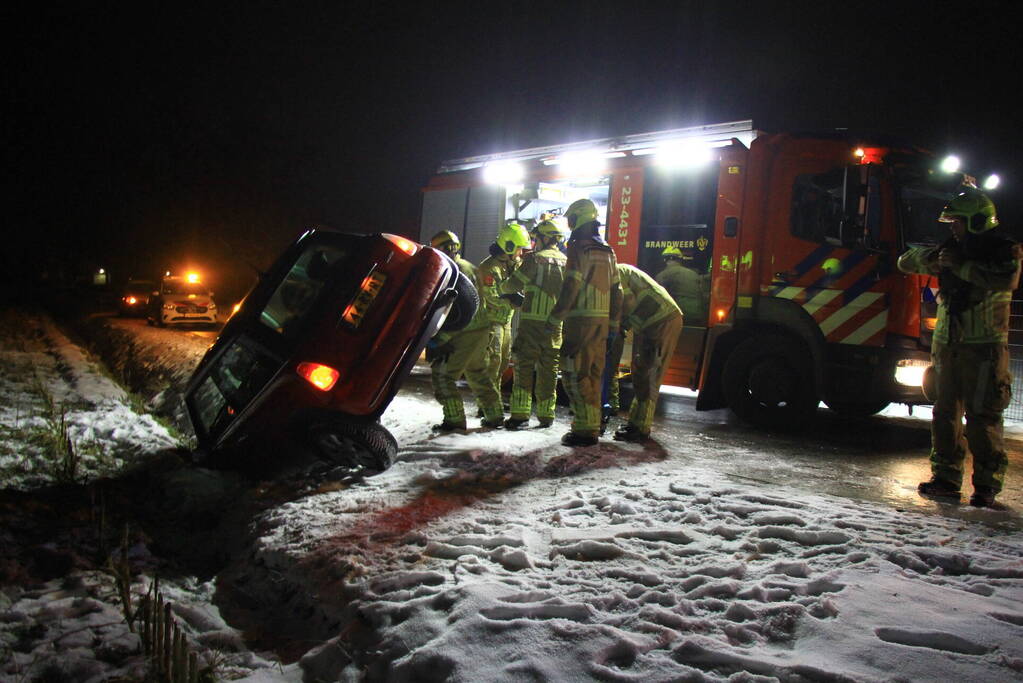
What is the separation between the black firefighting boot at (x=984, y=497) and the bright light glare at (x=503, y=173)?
619 cm

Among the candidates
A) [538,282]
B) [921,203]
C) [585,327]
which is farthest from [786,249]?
[585,327]

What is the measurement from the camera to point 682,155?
7684 mm

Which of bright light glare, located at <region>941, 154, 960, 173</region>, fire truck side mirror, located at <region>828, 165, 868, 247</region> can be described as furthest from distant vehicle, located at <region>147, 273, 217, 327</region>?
bright light glare, located at <region>941, 154, 960, 173</region>

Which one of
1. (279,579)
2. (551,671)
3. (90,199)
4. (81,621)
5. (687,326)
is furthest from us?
(90,199)

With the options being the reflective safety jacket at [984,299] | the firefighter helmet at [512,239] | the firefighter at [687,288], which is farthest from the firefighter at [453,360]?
the reflective safety jacket at [984,299]

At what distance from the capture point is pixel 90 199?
4456 cm

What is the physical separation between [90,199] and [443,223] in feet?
142

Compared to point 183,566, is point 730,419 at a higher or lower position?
higher

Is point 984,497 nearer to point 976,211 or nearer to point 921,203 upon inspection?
point 976,211

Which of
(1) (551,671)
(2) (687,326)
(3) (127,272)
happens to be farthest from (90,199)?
(1) (551,671)

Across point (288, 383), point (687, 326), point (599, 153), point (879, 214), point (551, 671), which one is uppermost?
point (599, 153)

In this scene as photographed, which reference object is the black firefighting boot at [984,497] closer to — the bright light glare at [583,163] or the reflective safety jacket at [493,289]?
the reflective safety jacket at [493,289]

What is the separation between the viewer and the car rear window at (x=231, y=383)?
13.8ft

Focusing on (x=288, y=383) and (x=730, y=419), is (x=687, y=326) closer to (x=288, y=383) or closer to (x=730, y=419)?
(x=730, y=419)
